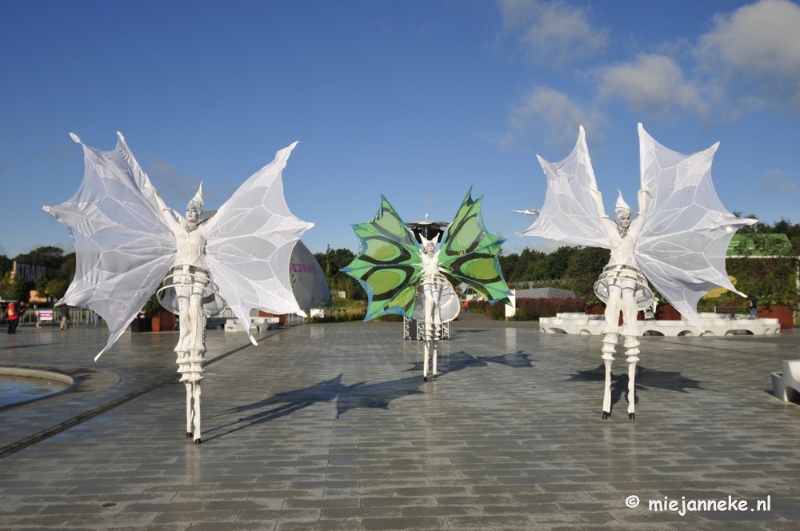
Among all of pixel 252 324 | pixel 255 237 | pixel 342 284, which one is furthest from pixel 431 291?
pixel 342 284

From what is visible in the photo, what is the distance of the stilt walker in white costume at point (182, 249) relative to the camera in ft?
26.5

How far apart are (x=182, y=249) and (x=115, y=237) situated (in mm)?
909

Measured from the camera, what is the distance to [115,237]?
8.45 meters

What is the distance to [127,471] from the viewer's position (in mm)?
6539

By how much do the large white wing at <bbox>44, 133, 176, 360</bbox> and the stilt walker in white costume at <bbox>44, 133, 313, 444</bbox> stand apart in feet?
0.04

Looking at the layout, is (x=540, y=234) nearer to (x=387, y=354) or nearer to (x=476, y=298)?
(x=387, y=354)

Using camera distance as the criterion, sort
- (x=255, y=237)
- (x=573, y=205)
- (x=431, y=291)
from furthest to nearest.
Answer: (x=431, y=291)
(x=573, y=205)
(x=255, y=237)

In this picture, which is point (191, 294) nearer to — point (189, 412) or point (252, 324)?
point (189, 412)

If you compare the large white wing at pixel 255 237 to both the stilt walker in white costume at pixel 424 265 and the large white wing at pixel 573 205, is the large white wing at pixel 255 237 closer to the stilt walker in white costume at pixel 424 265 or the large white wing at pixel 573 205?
the large white wing at pixel 573 205

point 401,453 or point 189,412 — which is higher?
point 189,412

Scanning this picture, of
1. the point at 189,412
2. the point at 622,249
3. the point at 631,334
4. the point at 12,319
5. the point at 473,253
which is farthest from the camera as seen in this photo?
the point at 12,319

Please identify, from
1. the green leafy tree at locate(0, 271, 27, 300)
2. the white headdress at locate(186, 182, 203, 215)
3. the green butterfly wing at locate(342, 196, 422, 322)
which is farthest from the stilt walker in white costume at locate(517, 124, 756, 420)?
the green leafy tree at locate(0, 271, 27, 300)

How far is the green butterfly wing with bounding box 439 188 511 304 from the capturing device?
13.7 m

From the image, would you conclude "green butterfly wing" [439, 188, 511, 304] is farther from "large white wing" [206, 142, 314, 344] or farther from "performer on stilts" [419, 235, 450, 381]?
"large white wing" [206, 142, 314, 344]
